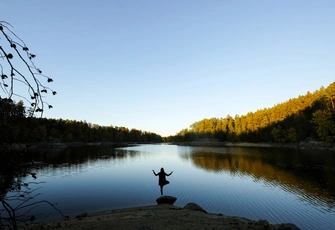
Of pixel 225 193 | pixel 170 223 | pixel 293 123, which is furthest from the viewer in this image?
pixel 293 123

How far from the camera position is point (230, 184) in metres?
31.7

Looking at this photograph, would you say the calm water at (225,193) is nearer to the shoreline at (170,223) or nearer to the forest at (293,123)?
the shoreline at (170,223)

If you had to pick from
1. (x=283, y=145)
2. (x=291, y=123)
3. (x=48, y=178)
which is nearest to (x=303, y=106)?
(x=291, y=123)

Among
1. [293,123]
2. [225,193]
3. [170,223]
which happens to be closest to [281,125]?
[293,123]

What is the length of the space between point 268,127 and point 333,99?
125ft

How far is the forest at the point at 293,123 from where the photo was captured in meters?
86.2

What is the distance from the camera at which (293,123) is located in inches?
4247

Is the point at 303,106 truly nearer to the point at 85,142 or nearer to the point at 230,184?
the point at 230,184

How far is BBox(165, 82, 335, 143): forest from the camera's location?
283 ft

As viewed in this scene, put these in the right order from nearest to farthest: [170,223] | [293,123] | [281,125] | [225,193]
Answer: [170,223] < [225,193] < [293,123] < [281,125]

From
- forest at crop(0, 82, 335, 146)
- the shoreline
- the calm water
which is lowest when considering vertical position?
the calm water

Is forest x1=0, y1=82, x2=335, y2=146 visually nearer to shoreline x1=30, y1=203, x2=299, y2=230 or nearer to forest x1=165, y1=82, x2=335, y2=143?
forest x1=165, y1=82, x2=335, y2=143

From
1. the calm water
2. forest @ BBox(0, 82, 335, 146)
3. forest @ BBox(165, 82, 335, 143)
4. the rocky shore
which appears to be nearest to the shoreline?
the rocky shore

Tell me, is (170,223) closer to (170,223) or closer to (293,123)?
(170,223)
